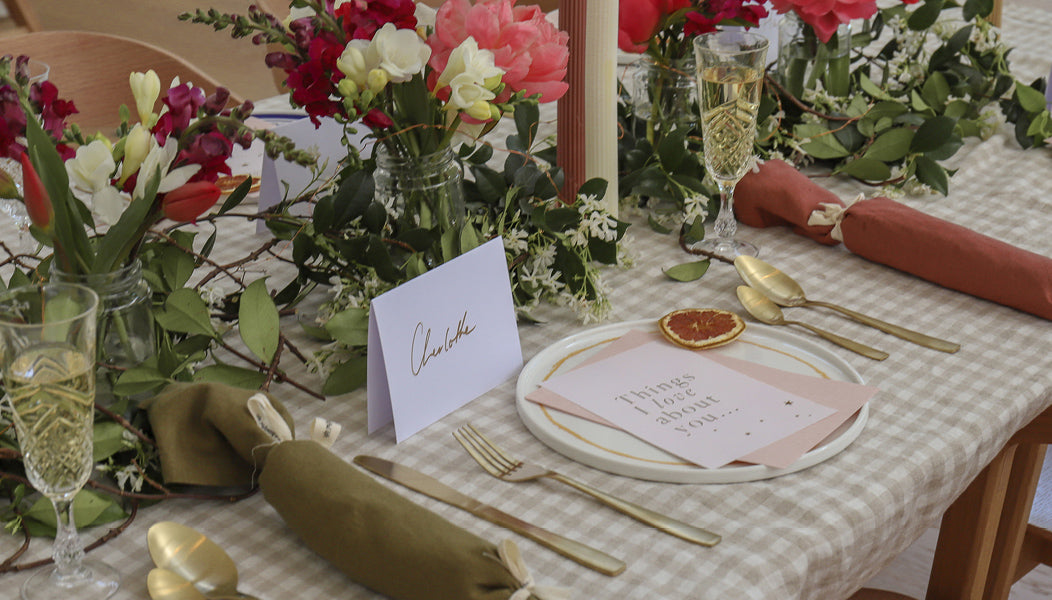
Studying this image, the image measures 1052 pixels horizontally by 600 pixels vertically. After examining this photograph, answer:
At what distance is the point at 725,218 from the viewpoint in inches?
46.8

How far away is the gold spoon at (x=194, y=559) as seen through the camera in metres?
0.70

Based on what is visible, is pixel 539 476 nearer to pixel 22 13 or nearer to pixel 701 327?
pixel 701 327

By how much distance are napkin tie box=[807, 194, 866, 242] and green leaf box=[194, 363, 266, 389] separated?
0.63 meters

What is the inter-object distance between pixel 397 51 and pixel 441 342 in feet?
0.78

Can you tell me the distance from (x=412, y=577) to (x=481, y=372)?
28 cm

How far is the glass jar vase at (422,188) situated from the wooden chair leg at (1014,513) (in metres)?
0.72

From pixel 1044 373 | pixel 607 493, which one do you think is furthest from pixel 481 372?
pixel 1044 373

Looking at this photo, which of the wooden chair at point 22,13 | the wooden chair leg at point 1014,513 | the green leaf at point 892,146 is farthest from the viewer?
the wooden chair at point 22,13

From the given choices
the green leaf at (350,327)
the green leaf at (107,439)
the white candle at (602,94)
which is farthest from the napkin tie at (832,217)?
the green leaf at (107,439)

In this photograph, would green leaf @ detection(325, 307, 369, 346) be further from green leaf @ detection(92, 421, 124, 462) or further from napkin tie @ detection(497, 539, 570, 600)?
napkin tie @ detection(497, 539, 570, 600)

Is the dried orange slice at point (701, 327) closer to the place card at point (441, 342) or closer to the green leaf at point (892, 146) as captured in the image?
the place card at point (441, 342)

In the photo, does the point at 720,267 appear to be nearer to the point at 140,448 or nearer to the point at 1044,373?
the point at 1044,373

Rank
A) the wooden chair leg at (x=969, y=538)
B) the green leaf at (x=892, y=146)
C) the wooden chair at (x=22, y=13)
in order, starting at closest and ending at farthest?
the wooden chair leg at (x=969, y=538), the green leaf at (x=892, y=146), the wooden chair at (x=22, y=13)

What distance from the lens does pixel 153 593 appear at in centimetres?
69
